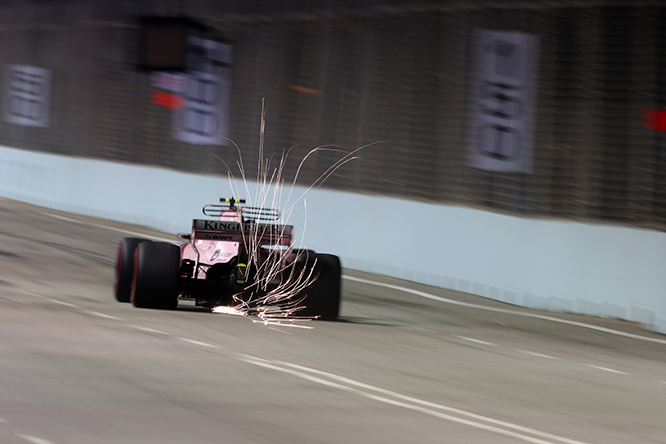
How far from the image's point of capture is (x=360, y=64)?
20562 millimetres

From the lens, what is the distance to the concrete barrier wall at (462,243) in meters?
14.9

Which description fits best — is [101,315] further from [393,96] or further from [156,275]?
[393,96]

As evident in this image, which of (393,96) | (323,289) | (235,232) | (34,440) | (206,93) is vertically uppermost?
(206,93)

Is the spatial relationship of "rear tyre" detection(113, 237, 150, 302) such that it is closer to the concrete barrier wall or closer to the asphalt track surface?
the asphalt track surface

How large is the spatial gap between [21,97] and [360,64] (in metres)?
14.9

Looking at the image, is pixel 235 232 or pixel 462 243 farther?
pixel 462 243

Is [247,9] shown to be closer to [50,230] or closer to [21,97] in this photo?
[50,230]

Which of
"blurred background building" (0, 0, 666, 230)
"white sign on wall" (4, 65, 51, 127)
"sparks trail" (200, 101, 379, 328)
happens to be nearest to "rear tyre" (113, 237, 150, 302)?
"sparks trail" (200, 101, 379, 328)

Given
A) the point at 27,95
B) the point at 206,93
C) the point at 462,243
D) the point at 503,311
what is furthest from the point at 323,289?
the point at 27,95

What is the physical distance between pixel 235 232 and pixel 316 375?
3397 mm

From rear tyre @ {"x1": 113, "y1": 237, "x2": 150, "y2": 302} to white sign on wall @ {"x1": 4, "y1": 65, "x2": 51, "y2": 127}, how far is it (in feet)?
61.9

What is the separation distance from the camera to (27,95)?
102ft

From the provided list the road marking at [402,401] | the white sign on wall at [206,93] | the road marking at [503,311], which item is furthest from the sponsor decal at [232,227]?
the white sign on wall at [206,93]

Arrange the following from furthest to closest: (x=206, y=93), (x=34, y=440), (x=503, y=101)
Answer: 1. (x=206, y=93)
2. (x=503, y=101)
3. (x=34, y=440)
